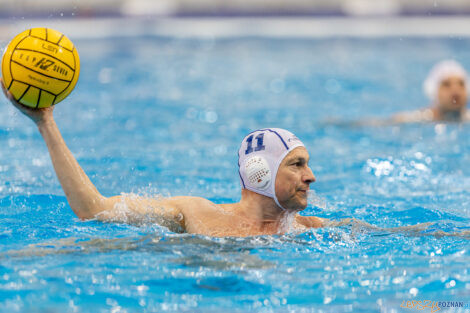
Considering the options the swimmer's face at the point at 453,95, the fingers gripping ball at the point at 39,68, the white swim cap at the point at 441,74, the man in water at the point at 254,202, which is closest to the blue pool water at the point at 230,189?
the man in water at the point at 254,202

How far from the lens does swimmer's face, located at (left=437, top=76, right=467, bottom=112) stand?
888 centimetres

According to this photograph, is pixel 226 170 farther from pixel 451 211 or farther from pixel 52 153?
pixel 52 153

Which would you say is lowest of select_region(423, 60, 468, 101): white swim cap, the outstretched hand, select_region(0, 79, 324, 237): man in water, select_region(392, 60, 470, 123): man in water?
select_region(0, 79, 324, 237): man in water

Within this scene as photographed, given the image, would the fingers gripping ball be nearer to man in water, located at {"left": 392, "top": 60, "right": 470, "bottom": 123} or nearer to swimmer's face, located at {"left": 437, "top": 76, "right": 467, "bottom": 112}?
man in water, located at {"left": 392, "top": 60, "right": 470, "bottom": 123}

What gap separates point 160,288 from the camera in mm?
3654

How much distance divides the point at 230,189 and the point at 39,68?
260 cm

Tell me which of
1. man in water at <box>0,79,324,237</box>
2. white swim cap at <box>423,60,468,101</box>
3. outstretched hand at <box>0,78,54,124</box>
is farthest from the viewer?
white swim cap at <box>423,60,468,101</box>

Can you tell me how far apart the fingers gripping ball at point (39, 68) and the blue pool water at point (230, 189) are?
0.88 m

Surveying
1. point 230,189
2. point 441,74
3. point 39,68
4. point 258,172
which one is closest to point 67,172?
point 39,68

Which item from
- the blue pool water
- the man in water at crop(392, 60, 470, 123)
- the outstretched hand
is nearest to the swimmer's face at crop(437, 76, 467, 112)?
the man in water at crop(392, 60, 470, 123)

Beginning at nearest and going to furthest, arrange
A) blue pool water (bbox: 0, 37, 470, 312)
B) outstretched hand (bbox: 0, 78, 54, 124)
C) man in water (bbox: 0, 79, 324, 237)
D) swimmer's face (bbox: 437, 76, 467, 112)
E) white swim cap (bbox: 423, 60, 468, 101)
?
1. blue pool water (bbox: 0, 37, 470, 312)
2. outstretched hand (bbox: 0, 78, 54, 124)
3. man in water (bbox: 0, 79, 324, 237)
4. swimmer's face (bbox: 437, 76, 467, 112)
5. white swim cap (bbox: 423, 60, 468, 101)

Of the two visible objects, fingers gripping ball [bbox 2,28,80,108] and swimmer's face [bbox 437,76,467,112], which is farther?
swimmer's face [bbox 437,76,467,112]

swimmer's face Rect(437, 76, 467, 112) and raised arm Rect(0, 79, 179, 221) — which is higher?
swimmer's face Rect(437, 76, 467, 112)

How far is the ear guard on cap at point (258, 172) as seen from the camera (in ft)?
13.6
